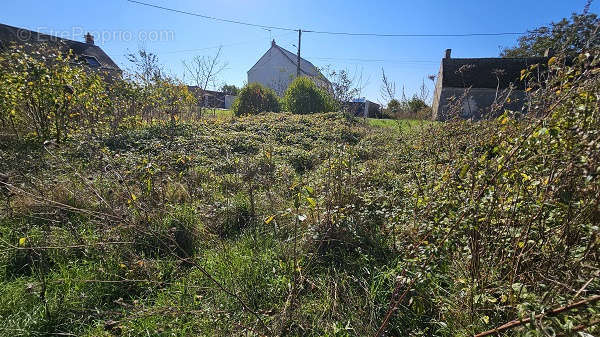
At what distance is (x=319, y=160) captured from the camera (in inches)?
211

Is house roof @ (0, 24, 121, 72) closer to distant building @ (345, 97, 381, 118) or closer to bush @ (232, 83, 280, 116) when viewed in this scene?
bush @ (232, 83, 280, 116)

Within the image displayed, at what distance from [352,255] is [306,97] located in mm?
12261

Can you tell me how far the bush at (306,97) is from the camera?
1383 cm

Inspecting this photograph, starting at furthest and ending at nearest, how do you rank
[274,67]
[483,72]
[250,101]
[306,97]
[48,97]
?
[274,67]
[483,72]
[306,97]
[250,101]
[48,97]

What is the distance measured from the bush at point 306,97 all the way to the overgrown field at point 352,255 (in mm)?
A: 10853

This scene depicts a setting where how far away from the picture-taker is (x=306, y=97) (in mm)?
13844

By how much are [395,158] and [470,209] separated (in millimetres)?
3378

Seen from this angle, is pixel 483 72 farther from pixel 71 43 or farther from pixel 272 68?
pixel 71 43

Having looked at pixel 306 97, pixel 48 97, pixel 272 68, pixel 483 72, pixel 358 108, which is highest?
pixel 272 68

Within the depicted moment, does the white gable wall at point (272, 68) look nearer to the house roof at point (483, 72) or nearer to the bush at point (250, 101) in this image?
the house roof at point (483, 72)

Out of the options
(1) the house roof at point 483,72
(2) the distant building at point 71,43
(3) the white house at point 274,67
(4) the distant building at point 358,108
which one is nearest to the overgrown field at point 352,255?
(4) the distant building at point 358,108

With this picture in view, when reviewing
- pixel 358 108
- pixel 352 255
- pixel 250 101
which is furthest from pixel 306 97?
pixel 352 255

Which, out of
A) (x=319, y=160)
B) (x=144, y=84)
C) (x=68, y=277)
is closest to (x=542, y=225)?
(x=68, y=277)

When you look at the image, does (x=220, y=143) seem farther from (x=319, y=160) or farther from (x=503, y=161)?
(x=503, y=161)
